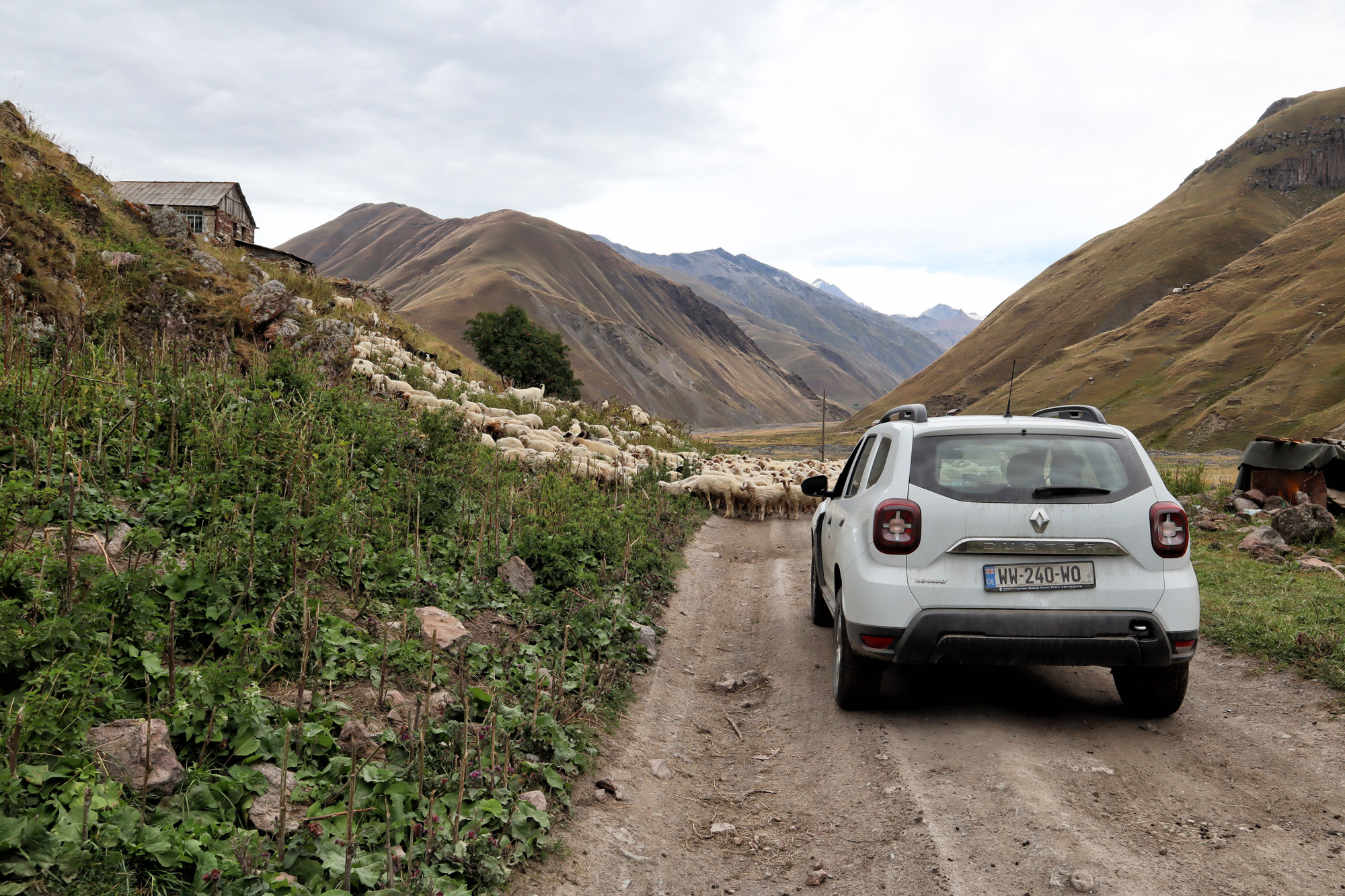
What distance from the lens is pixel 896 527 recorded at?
4.89 metres

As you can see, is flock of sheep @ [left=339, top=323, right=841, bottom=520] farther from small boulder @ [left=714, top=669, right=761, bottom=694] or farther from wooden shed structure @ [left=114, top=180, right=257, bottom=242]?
wooden shed structure @ [left=114, top=180, right=257, bottom=242]

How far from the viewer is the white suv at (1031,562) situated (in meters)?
4.67

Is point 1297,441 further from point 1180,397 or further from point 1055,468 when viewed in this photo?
point 1180,397

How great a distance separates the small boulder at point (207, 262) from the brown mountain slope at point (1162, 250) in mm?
122206

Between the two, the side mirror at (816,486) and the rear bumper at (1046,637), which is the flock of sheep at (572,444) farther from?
the rear bumper at (1046,637)

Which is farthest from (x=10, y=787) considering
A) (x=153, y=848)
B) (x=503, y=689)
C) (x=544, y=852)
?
(x=503, y=689)

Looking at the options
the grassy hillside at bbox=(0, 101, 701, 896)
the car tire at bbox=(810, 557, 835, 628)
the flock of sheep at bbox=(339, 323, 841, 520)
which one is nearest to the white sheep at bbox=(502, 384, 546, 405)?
the flock of sheep at bbox=(339, 323, 841, 520)

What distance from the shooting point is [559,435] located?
17.4 m

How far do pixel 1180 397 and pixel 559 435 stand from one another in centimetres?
8467

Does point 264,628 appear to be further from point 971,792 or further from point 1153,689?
point 1153,689

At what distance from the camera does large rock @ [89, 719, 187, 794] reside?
3.03 metres

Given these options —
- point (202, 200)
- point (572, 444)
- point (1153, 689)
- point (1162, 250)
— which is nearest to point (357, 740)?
point (1153, 689)

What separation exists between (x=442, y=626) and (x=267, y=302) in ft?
42.9

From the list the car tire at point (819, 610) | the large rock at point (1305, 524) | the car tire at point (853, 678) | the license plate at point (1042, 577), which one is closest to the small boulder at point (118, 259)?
the car tire at point (819, 610)
